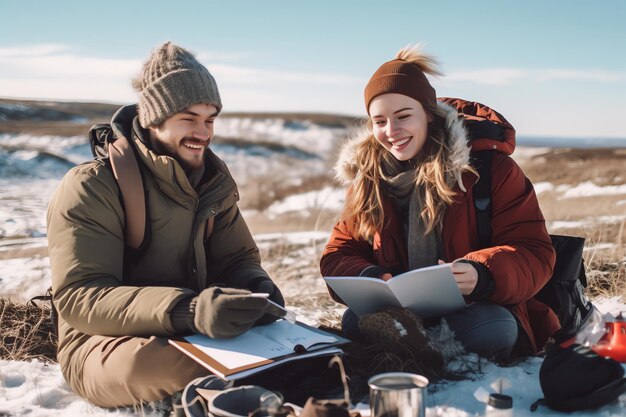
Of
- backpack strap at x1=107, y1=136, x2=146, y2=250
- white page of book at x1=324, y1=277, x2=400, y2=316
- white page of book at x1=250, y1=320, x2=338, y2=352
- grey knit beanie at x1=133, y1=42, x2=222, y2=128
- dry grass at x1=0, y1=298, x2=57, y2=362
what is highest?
grey knit beanie at x1=133, y1=42, x2=222, y2=128

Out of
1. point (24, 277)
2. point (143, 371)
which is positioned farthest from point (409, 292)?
point (24, 277)

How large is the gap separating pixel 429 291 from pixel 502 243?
0.51 meters

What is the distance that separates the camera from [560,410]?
8.32 feet

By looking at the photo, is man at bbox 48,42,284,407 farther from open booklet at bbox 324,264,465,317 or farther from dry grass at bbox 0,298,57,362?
dry grass at bbox 0,298,57,362

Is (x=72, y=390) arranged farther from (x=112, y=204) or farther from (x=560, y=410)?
(x=560, y=410)

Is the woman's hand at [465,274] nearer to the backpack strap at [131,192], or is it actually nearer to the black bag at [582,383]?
the black bag at [582,383]

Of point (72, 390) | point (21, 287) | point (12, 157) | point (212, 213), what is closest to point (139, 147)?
point (212, 213)

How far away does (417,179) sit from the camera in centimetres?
338

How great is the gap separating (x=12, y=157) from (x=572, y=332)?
18.1m

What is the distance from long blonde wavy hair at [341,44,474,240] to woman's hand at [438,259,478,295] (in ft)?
1.19

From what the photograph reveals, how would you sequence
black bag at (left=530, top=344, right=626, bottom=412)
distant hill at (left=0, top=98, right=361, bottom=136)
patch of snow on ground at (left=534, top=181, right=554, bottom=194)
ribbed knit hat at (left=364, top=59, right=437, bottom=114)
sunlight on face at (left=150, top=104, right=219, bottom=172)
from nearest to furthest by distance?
1. black bag at (left=530, top=344, right=626, bottom=412)
2. sunlight on face at (left=150, top=104, right=219, bottom=172)
3. ribbed knit hat at (left=364, top=59, right=437, bottom=114)
4. patch of snow on ground at (left=534, top=181, right=554, bottom=194)
5. distant hill at (left=0, top=98, right=361, bottom=136)

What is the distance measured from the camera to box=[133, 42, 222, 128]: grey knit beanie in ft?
10.4

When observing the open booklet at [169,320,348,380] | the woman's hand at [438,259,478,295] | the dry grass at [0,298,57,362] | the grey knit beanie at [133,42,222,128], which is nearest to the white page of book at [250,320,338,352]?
the open booklet at [169,320,348,380]

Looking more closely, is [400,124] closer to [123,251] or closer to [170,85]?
[170,85]
